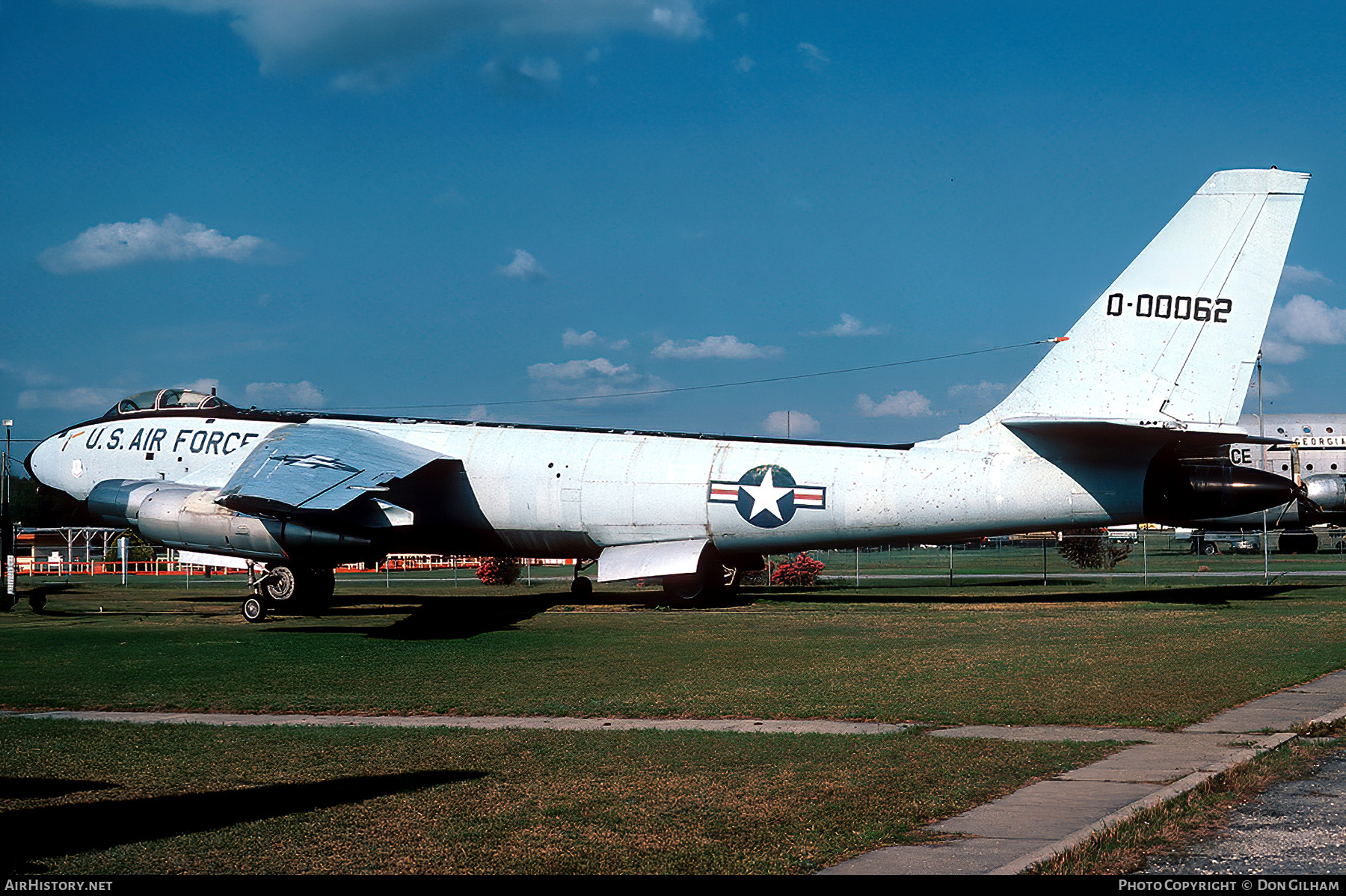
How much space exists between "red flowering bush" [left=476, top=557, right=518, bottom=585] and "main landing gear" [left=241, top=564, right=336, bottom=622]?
16.2 m

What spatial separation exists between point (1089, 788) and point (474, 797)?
4.21 meters

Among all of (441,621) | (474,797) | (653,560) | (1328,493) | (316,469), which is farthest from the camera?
(1328,493)

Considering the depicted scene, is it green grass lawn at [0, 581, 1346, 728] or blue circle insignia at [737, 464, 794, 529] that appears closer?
green grass lawn at [0, 581, 1346, 728]

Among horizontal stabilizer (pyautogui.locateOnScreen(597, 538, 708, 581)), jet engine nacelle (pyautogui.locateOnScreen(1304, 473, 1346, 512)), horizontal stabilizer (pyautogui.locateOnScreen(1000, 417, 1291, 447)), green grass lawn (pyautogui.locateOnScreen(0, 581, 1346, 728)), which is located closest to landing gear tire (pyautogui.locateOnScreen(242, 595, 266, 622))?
green grass lawn (pyautogui.locateOnScreen(0, 581, 1346, 728))

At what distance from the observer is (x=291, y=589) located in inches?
973

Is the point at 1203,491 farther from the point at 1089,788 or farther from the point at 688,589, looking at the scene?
the point at 1089,788

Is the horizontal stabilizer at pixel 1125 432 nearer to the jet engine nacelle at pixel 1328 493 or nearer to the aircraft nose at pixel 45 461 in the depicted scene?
the aircraft nose at pixel 45 461

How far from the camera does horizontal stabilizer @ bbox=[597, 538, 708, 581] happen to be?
24.5m

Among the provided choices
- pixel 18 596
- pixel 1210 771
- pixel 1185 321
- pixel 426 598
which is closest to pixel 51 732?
pixel 1210 771

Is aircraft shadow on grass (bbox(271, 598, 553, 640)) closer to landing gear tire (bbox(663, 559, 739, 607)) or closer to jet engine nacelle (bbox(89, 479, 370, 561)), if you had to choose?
jet engine nacelle (bbox(89, 479, 370, 561))

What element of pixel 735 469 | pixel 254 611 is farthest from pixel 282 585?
pixel 735 469

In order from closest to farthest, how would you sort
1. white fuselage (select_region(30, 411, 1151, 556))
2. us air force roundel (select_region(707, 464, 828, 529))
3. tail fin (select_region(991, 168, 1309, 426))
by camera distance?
tail fin (select_region(991, 168, 1309, 426))
white fuselage (select_region(30, 411, 1151, 556))
us air force roundel (select_region(707, 464, 828, 529))

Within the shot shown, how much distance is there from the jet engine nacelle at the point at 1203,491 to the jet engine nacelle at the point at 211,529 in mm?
15496

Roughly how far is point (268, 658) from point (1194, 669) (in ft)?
41.6
